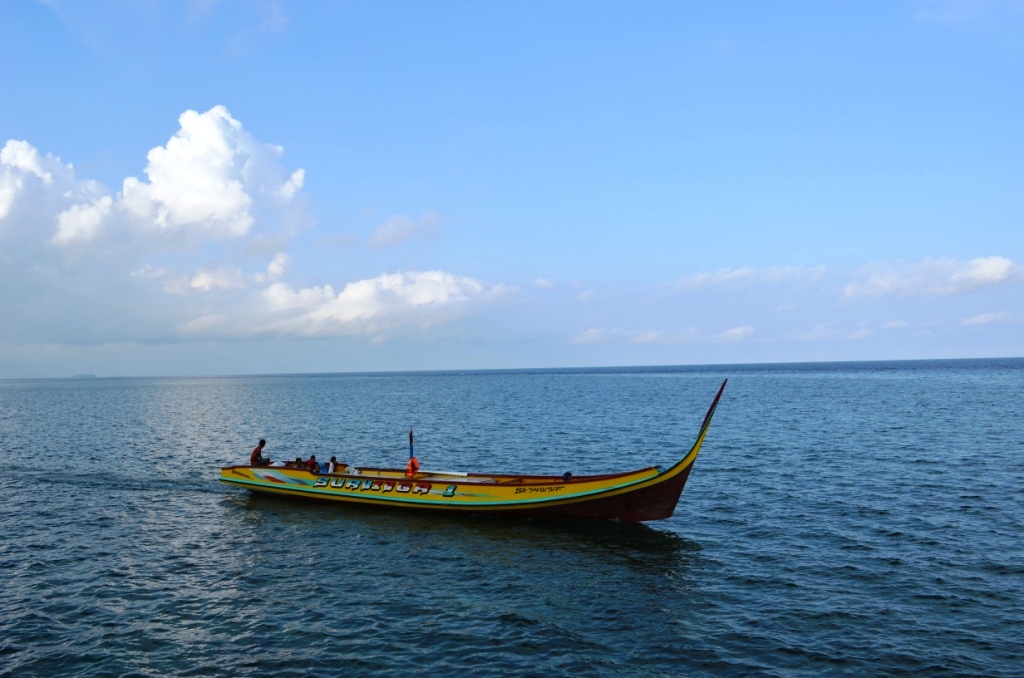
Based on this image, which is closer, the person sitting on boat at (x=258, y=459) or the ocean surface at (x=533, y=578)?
the ocean surface at (x=533, y=578)

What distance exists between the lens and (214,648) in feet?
54.2

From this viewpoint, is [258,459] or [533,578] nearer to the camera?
[533,578]

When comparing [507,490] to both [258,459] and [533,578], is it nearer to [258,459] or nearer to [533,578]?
[533,578]

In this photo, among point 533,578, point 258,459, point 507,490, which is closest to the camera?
point 533,578

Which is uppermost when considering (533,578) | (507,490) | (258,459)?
(258,459)

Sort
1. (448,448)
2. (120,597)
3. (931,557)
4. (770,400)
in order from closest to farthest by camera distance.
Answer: (120,597) < (931,557) < (448,448) < (770,400)

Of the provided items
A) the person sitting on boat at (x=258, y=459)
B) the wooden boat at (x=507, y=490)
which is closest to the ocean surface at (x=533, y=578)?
the wooden boat at (x=507, y=490)

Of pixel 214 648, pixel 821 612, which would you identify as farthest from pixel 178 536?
pixel 821 612

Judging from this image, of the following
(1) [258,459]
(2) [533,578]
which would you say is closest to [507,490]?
(2) [533,578]

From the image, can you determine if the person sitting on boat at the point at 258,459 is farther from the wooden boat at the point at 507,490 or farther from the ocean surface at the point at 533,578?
the ocean surface at the point at 533,578

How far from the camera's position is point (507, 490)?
1110 inches

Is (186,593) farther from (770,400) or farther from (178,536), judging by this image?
(770,400)

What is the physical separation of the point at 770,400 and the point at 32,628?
322 feet

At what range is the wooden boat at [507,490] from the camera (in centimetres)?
2623
